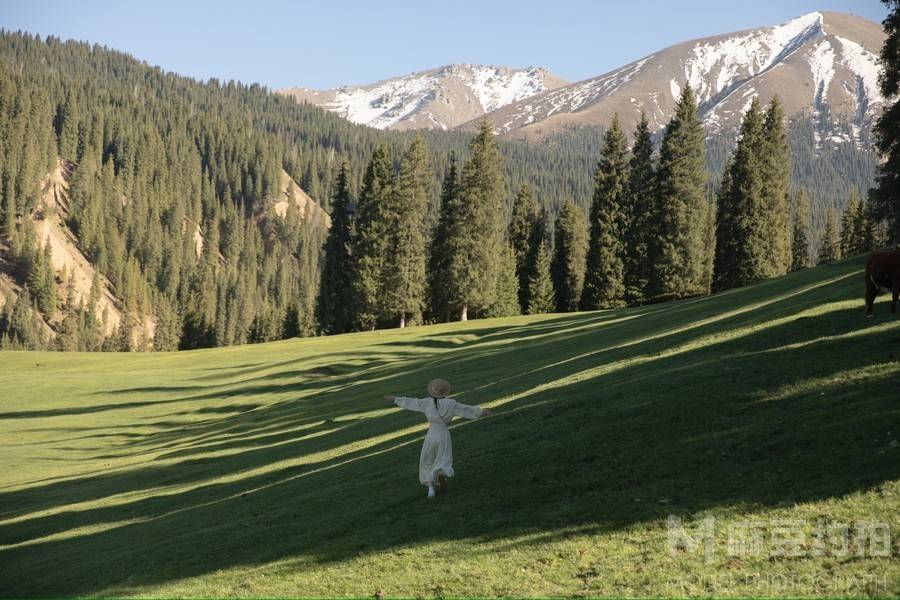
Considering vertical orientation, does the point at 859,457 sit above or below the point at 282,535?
above

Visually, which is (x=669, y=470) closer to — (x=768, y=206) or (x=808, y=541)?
(x=808, y=541)

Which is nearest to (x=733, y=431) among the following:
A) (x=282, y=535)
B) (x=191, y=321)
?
(x=282, y=535)

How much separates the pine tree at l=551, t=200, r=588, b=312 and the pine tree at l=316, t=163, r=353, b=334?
26215 mm

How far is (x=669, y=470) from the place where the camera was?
1300cm

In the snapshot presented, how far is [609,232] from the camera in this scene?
246ft

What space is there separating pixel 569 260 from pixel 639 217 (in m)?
20.9

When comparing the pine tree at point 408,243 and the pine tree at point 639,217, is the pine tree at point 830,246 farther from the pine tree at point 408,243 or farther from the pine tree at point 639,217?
the pine tree at point 408,243

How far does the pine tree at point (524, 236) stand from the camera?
3497 inches

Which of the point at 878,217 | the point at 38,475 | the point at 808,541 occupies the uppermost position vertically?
the point at 878,217

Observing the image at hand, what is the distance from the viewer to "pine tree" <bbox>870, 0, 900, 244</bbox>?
119ft

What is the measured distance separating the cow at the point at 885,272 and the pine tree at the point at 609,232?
5588cm

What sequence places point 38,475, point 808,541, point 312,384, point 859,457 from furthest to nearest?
point 312,384 → point 38,475 → point 859,457 → point 808,541

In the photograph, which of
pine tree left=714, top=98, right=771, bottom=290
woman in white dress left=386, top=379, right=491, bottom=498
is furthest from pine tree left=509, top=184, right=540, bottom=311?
woman in white dress left=386, top=379, right=491, bottom=498

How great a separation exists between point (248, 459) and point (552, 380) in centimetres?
998
